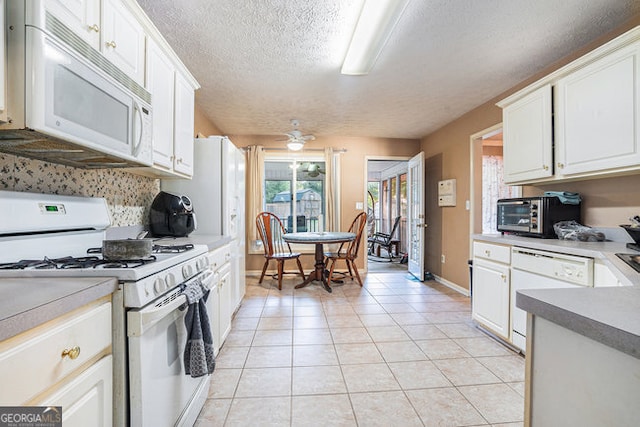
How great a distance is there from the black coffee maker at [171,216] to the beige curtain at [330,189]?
2801 mm

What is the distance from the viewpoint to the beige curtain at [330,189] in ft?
15.5

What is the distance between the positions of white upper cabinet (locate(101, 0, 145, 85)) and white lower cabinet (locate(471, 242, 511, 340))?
2.77 m

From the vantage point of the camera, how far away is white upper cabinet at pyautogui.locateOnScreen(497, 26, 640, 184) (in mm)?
1670

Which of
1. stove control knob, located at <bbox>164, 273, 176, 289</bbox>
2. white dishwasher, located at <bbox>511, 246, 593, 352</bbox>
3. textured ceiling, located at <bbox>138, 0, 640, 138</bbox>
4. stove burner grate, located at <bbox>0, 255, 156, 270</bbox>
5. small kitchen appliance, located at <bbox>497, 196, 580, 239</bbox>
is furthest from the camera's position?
small kitchen appliance, located at <bbox>497, 196, 580, 239</bbox>

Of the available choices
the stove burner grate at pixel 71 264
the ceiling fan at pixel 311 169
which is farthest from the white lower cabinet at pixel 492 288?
the ceiling fan at pixel 311 169

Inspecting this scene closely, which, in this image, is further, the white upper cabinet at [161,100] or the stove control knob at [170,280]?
the white upper cabinet at [161,100]

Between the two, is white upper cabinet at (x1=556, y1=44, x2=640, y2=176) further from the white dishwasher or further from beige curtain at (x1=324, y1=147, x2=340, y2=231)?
beige curtain at (x1=324, y1=147, x2=340, y2=231)

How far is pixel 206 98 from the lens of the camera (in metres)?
3.20

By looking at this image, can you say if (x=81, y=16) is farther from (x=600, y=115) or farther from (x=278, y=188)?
(x=278, y=188)

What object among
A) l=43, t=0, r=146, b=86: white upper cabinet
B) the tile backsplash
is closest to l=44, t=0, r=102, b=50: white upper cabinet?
l=43, t=0, r=146, b=86: white upper cabinet

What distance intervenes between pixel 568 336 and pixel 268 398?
155cm

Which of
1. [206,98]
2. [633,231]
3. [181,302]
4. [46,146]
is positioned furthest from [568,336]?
[206,98]

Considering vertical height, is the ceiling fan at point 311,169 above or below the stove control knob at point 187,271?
above

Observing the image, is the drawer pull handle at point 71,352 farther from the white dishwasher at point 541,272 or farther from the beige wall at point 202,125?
the beige wall at point 202,125
